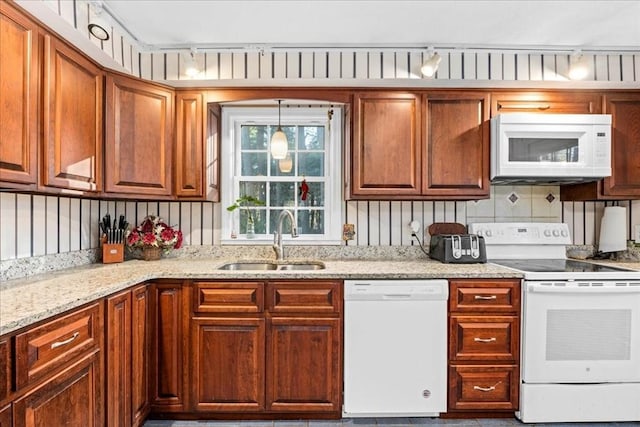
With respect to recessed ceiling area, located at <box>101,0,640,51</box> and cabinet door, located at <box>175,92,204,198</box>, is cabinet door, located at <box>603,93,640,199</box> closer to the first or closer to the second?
recessed ceiling area, located at <box>101,0,640,51</box>

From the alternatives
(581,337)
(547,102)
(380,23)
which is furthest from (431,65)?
(581,337)

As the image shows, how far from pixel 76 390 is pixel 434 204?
2.44 meters

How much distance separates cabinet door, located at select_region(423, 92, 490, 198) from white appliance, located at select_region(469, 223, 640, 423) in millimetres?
749

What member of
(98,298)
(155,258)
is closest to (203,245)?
(155,258)

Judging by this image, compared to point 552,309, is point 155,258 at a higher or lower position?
higher

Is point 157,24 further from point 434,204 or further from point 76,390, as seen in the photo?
point 434,204

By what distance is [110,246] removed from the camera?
256 centimetres

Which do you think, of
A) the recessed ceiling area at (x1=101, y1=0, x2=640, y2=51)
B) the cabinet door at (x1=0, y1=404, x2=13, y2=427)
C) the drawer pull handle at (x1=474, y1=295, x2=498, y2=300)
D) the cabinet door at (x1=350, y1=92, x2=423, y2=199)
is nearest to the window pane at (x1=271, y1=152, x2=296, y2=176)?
the cabinet door at (x1=350, y1=92, x2=423, y2=199)

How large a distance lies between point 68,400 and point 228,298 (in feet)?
2.91

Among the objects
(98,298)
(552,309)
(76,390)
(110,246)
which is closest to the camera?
(76,390)

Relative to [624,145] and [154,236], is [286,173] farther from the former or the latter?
[624,145]

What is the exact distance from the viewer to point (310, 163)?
120 inches

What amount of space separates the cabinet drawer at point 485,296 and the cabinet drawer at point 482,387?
1.14 feet

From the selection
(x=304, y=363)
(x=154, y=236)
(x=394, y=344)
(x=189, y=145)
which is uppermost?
(x=189, y=145)
